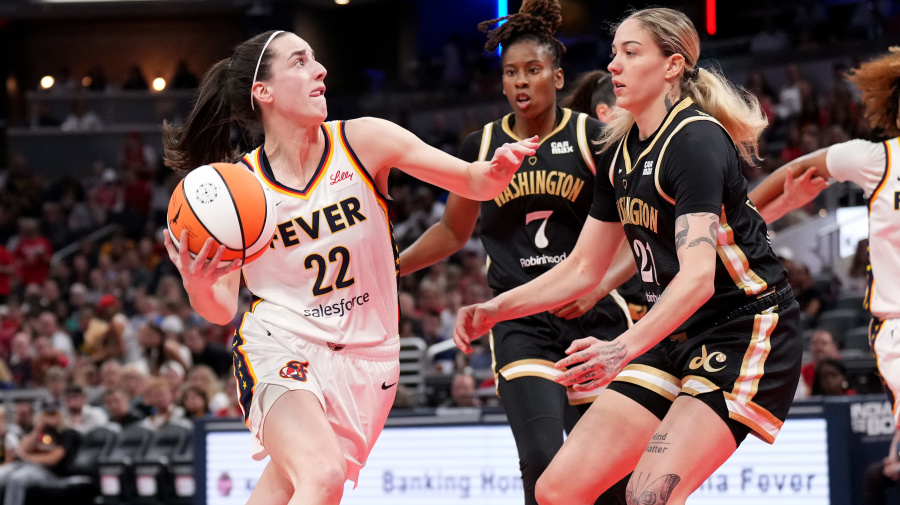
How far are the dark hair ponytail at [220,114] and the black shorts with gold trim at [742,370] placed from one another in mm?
1807

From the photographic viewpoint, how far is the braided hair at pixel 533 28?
15.5 ft

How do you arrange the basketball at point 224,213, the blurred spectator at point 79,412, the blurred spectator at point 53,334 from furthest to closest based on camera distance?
the blurred spectator at point 53,334 < the blurred spectator at point 79,412 < the basketball at point 224,213

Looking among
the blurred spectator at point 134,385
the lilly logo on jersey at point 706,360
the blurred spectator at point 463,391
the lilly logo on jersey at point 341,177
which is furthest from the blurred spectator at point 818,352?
the blurred spectator at point 134,385

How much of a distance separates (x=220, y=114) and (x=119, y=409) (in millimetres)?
6783

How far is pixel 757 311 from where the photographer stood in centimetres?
356

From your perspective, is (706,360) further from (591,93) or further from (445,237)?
(591,93)

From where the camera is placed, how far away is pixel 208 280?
3.60 metres

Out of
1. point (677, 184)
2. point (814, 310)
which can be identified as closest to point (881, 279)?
point (677, 184)

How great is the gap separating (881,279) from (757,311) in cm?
142

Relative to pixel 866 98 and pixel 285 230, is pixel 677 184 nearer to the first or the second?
pixel 285 230

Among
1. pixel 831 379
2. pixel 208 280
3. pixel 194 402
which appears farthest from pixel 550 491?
pixel 194 402

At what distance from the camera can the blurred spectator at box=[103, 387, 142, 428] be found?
33.3 ft

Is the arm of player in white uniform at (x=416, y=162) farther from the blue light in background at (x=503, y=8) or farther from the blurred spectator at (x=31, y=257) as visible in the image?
the blurred spectator at (x=31, y=257)

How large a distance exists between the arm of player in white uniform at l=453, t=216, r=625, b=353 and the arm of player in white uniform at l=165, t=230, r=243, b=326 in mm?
850
